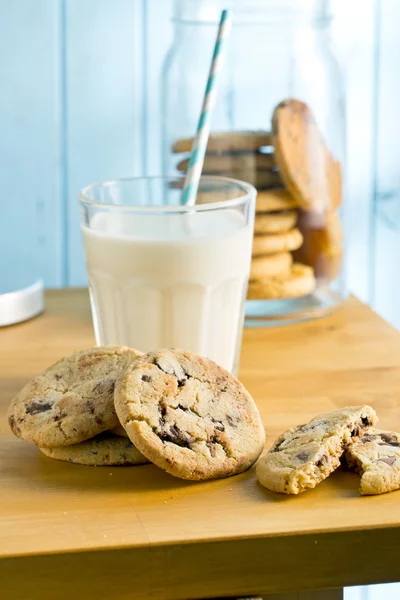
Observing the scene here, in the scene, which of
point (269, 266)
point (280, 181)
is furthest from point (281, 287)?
point (280, 181)

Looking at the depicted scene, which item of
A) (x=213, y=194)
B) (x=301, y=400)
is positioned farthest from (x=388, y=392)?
(x=213, y=194)

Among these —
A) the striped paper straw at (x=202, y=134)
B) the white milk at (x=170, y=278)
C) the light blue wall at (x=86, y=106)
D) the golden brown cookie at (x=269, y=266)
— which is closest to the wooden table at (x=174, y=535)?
the white milk at (x=170, y=278)

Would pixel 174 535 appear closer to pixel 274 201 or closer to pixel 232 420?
pixel 232 420

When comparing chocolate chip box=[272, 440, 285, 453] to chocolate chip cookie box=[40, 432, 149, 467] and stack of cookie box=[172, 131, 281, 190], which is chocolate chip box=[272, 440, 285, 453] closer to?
chocolate chip cookie box=[40, 432, 149, 467]

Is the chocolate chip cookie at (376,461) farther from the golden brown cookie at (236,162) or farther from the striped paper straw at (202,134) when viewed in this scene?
the golden brown cookie at (236,162)

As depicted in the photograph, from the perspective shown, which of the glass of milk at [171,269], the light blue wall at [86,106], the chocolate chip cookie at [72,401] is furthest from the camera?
the light blue wall at [86,106]

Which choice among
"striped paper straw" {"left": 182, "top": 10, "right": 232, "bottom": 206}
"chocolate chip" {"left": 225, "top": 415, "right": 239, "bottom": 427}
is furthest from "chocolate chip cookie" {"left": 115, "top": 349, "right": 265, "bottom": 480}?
"striped paper straw" {"left": 182, "top": 10, "right": 232, "bottom": 206}
